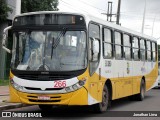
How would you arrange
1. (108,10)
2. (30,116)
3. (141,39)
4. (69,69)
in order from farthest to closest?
(108,10), (141,39), (30,116), (69,69)

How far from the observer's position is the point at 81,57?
1202 centimetres

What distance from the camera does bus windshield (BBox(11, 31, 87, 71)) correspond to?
470 inches

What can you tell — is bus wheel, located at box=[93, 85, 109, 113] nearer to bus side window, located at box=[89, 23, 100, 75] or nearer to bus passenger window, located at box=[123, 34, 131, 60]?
bus side window, located at box=[89, 23, 100, 75]

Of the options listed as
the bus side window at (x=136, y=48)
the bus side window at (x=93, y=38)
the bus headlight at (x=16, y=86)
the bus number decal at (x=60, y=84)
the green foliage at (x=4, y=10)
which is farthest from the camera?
the green foliage at (x=4, y=10)

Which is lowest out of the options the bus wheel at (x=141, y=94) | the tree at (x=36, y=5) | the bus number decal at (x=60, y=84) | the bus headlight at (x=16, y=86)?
the bus wheel at (x=141, y=94)

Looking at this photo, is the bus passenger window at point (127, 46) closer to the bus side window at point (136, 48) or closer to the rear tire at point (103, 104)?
the bus side window at point (136, 48)

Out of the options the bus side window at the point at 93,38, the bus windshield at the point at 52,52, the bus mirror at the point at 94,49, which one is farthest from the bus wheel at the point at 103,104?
the bus windshield at the point at 52,52

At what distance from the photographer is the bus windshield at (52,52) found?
1195 centimetres

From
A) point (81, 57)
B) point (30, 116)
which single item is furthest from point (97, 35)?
point (30, 116)

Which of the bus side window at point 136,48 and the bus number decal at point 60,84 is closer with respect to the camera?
the bus number decal at point 60,84

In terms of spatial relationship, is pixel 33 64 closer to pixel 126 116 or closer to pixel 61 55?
pixel 61 55

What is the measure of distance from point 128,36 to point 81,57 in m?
5.43

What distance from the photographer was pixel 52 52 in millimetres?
12070

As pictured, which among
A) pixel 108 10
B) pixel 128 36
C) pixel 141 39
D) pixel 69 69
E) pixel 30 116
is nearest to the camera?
pixel 69 69
